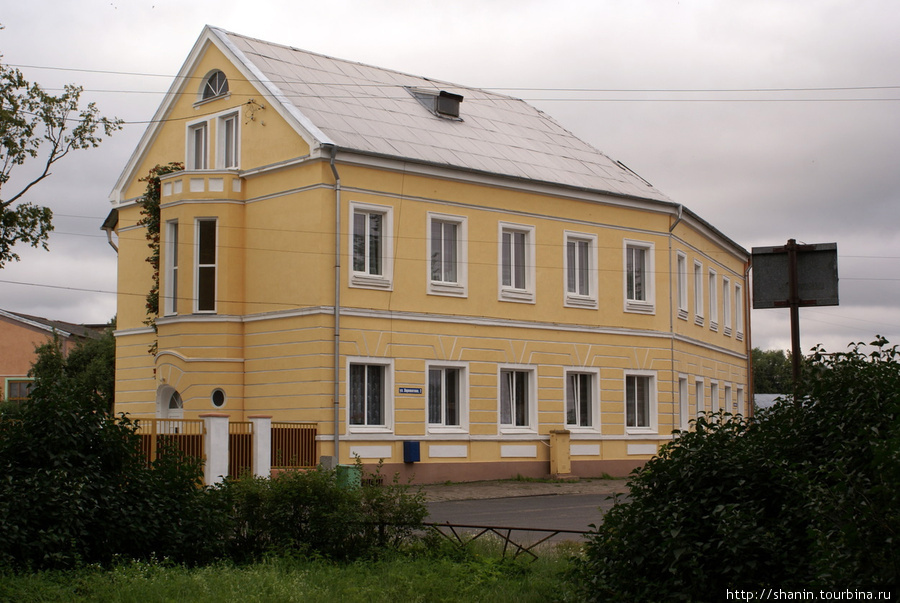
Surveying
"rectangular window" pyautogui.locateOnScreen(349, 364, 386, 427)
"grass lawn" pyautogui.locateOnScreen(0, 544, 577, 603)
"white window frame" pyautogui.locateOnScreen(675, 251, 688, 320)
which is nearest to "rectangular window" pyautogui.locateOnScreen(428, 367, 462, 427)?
"rectangular window" pyautogui.locateOnScreen(349, 364, 386, 427)

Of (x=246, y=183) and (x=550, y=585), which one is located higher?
(x=246, y=183)

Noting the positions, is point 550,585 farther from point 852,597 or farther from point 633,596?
point 852,597

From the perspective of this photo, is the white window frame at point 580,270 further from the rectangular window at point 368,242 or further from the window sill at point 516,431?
the rectangular window at point 368,242

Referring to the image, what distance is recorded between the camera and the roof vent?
34.0 m

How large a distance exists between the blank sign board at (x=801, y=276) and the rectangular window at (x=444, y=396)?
19244 millimetres

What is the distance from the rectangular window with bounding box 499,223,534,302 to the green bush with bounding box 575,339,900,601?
2122 centimetres

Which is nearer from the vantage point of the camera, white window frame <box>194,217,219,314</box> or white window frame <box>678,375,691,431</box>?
white window frame <box>194,217,219,314</box>

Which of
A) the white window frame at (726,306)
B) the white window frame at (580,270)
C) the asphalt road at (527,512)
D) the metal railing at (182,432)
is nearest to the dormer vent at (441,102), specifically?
the white window frame at (580,270)

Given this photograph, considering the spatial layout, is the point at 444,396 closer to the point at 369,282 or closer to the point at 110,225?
the point at 369,282

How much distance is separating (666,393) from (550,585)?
24278mm

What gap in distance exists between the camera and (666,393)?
35.2 metres

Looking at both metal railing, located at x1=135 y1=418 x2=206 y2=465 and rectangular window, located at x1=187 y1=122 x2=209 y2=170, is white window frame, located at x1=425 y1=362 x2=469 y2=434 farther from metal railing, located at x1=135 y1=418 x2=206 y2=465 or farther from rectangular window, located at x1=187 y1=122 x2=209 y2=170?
rectangular window, located at x1=187 y1=122 x2=209 y2=170

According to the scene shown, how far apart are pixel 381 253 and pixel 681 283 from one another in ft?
42.2

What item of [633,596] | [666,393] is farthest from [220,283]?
[633,596]
